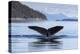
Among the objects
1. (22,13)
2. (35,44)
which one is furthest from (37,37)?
(22,13)

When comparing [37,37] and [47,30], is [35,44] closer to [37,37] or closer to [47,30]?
[37,37]

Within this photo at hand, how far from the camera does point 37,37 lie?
1.81 metres

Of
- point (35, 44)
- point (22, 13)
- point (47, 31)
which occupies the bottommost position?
point (35, 44)

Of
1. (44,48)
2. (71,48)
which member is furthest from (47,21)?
(71,48)

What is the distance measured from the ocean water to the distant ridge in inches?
2.1

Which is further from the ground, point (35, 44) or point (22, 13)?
point (22, 13)

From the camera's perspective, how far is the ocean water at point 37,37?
1.73 m

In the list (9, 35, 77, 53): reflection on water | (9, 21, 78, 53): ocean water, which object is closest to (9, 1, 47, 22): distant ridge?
(9, 21, 78, 53): ocean water

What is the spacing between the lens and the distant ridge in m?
1.73

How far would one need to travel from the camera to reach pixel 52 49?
1.85 m

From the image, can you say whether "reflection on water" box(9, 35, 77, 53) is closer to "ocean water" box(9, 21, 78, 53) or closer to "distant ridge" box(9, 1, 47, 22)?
"ocean water" box(9, 21, 78, 53)

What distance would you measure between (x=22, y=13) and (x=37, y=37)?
30cm

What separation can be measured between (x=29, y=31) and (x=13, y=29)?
17 centimetres

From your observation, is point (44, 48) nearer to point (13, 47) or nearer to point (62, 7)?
point (13, 47)
